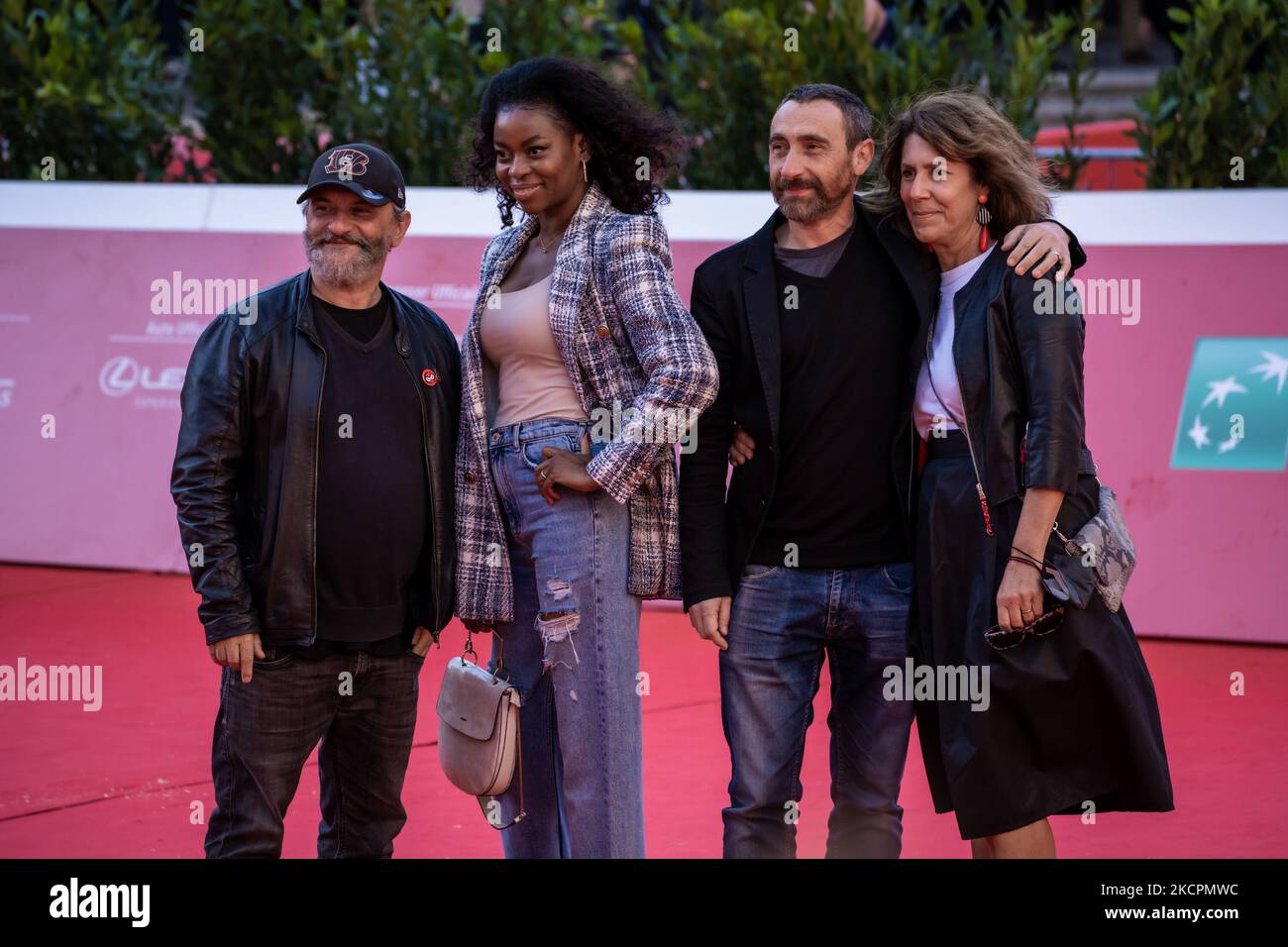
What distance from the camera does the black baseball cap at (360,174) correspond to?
375 cm

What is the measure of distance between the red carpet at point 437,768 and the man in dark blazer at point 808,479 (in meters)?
0.97

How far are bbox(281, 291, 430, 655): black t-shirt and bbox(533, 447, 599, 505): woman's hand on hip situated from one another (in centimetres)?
35

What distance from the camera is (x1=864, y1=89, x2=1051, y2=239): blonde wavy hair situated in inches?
145

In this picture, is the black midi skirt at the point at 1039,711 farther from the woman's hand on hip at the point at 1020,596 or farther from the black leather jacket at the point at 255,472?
the black leather jacket at the point at 255,472

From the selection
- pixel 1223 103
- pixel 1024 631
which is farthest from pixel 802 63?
pixel 1024 631

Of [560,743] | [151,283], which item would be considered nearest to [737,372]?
[560,743]

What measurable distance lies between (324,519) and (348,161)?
2.84ft

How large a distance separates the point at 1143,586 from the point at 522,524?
443 cm

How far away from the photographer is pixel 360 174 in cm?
378

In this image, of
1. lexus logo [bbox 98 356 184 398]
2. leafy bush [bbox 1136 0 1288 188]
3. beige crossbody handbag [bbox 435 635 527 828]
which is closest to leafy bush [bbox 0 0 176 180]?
lexus logo [bbox 98 356 184 398]

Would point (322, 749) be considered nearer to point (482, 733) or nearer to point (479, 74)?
point (482, 733)

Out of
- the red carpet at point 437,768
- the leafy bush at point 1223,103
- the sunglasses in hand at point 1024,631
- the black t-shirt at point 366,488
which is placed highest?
the leafy bush at point 1223,103

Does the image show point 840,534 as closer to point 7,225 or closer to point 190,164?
point 7,225

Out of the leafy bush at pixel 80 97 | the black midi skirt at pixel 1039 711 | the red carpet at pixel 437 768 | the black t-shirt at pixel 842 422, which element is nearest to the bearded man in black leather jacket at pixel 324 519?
the black t-shirt at pixel 842 422
